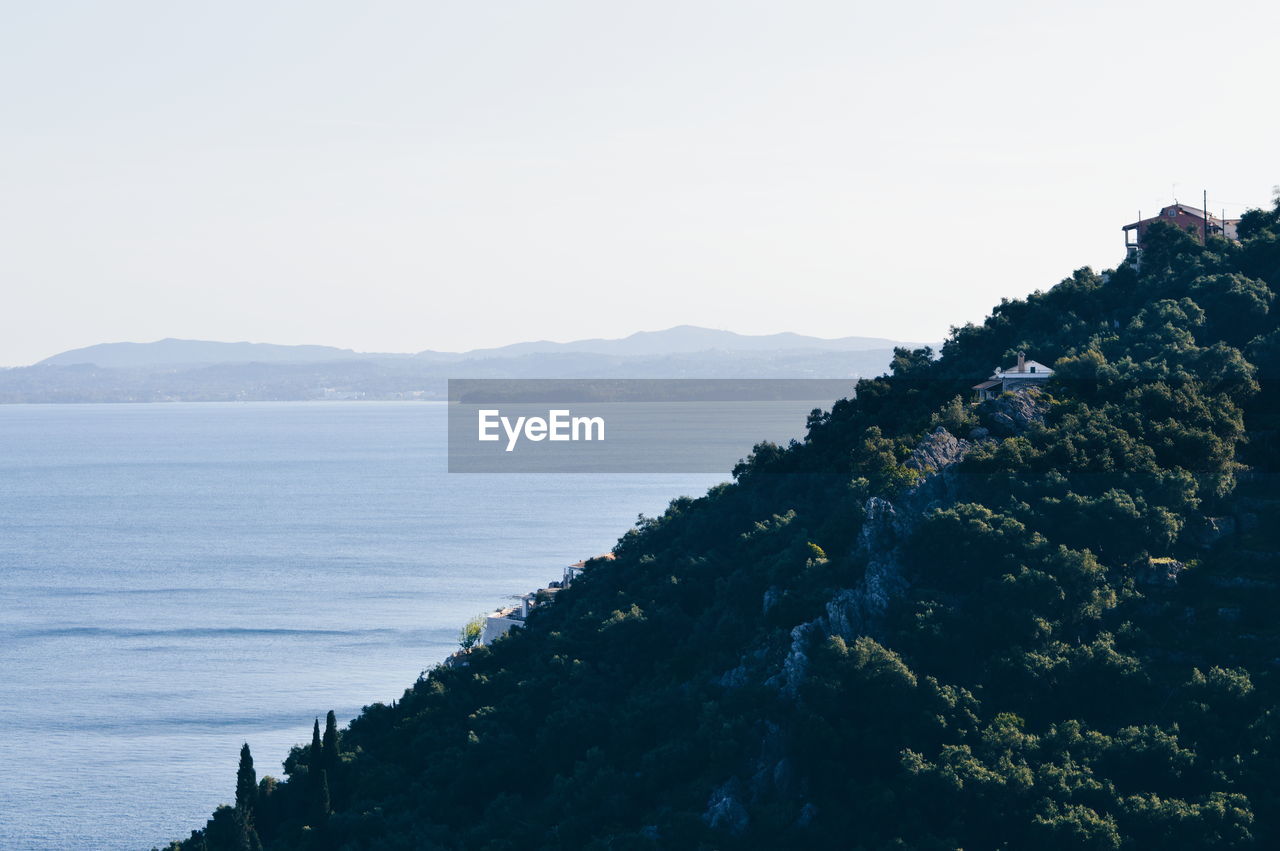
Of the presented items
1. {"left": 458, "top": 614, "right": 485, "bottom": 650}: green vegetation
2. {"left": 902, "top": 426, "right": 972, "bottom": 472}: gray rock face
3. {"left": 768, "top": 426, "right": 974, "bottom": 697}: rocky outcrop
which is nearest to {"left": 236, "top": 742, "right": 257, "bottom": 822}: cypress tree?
{"left": 768, "top": 426, "right": 974, "bottom": 697}: rocky outcrop

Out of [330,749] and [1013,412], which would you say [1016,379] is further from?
[330,749]

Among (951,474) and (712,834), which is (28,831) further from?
(951,474)

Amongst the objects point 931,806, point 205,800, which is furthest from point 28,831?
point 931,806

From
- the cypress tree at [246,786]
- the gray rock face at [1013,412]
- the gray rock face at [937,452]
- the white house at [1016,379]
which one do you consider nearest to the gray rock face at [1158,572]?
the gray rock face at [937,452]

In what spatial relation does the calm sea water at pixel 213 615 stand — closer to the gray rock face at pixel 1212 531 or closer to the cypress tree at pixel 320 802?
the cypress tree at pixel 320 802

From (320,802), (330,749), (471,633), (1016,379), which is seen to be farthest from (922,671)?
(471,633)
